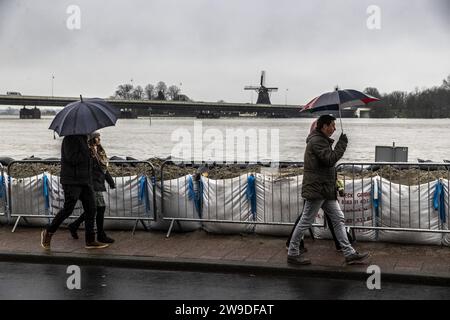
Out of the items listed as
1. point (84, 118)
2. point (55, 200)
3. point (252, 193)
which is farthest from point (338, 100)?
point (55, 200)

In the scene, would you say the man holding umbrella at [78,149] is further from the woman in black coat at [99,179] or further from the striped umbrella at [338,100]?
the striped umbrella at [338,100]

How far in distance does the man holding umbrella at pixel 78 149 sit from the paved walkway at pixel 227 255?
0.56 m

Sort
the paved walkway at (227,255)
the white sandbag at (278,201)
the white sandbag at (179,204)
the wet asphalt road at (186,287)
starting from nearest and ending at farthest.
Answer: the wet asphalt road at (186,287), the paved walkway at (227,255), the white sandbag at (278,201), the white sandbag at (179,204)

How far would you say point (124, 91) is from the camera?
104438 millimetres

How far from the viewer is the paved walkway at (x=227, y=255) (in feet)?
22.1

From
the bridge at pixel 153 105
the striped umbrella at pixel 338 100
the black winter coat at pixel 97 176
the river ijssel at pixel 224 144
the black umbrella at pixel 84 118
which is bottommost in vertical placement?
the river ijssel at pixel 224 144

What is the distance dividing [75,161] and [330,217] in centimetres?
344

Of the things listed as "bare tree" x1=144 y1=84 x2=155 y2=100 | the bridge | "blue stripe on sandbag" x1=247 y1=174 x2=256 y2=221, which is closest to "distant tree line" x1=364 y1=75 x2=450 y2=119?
the bridge

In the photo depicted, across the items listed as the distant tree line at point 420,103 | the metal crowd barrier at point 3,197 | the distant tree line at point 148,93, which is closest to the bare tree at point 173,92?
the distant tree line at point 148,93

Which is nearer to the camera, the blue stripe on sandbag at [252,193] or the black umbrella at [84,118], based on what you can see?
the black umbrella at [84,118]

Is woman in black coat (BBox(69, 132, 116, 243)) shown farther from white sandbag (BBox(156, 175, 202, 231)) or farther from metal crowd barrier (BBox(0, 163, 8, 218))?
metal crowd barrier (BBox(0, 163, 8, 218))

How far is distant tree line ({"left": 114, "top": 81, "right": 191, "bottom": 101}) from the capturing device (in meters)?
102

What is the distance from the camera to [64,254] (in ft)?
25.5
